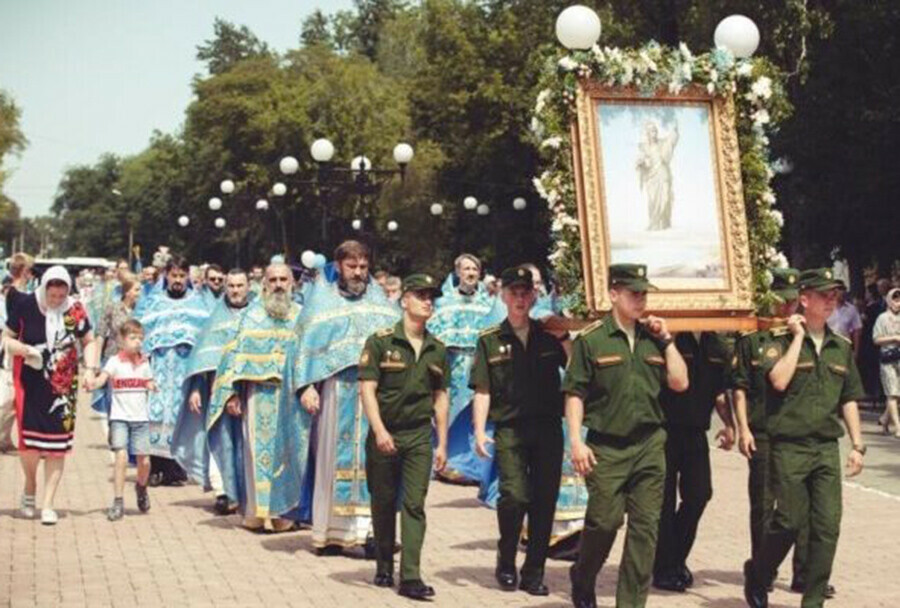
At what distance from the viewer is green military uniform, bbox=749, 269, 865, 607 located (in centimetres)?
930

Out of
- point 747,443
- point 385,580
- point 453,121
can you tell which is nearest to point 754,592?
point 747,443

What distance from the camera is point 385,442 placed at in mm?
10586

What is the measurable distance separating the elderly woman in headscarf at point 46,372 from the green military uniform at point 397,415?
378 cm

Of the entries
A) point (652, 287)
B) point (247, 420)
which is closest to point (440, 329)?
point (247, 420)

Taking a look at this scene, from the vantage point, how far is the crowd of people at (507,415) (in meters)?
9.31

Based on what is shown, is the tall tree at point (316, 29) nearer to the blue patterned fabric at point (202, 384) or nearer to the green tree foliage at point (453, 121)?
the green tree foliage at point (453, 121)

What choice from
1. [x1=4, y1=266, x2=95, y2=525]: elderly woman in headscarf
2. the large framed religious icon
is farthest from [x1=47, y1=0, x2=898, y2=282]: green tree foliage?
[x1=4, y1=266, x2=95, y2=525]: elderly woman in headscarf

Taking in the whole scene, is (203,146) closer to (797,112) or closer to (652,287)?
(797,112)

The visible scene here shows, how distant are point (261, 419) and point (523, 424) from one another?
11.9ft

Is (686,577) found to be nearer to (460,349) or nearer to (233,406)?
(233,406)

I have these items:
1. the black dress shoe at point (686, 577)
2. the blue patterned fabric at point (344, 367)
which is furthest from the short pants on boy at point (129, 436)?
the black dress shoe at point (686, 577)

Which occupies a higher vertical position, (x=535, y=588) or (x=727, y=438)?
(x=727, y=438)

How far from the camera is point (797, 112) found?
31.0 metres

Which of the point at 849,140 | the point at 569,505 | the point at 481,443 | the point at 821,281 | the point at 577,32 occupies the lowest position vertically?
the point at 569,505
